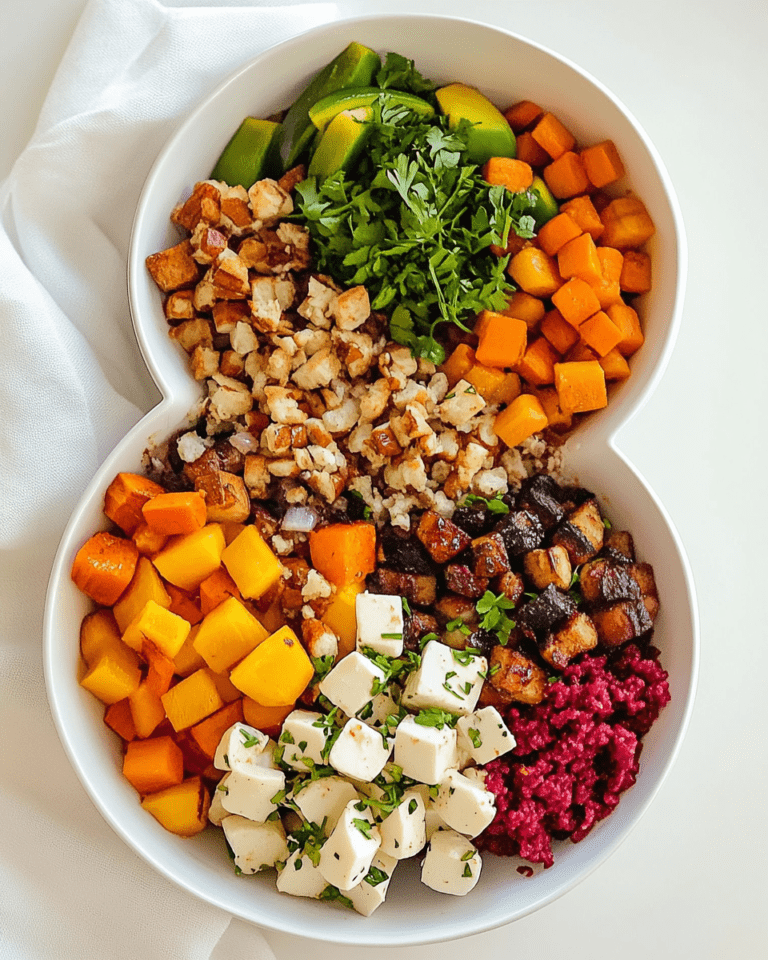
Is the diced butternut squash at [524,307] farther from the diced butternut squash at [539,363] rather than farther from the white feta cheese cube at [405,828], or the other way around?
the white feta cheese cube at [405,828]

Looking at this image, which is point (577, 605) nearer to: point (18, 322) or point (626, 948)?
point (626, 948)

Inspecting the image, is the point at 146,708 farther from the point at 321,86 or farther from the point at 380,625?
the point at 321,86

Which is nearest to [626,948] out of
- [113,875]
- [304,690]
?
[304,690]

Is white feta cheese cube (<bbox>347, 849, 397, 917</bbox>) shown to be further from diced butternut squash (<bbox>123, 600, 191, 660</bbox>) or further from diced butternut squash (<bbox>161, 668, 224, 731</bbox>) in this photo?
diced butternut squash (<bbox>123, 600, 191, 660</bbox>)

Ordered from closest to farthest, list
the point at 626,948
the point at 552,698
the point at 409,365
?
the point at 552,698 → the point at 409,365 → the point at 626,948

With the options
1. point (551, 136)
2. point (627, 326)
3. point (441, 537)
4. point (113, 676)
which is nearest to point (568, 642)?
point (441, 537)

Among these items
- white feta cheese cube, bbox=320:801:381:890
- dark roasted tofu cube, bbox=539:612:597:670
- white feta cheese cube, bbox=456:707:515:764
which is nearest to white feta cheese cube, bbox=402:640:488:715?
white feta cheese cube, bbox=456:707:515:764
